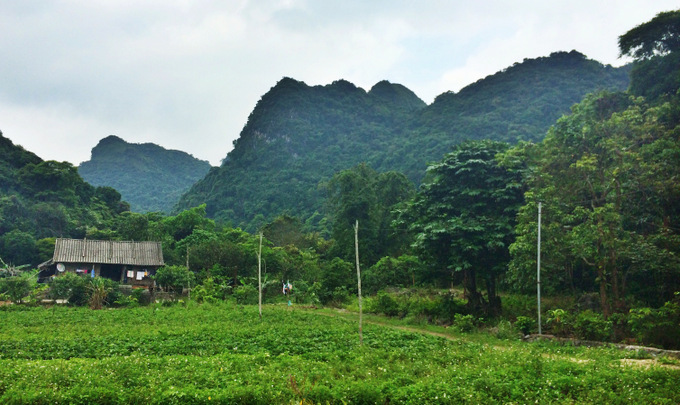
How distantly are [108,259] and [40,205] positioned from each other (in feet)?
76.3

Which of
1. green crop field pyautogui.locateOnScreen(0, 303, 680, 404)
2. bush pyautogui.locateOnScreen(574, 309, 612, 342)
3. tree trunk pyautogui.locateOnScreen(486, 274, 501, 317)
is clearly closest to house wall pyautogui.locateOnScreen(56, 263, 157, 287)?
green crop field pyautogui.locateOnScreen(0, 303, 680, 404)

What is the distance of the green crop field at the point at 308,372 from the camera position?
321 inches

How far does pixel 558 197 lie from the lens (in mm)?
18953

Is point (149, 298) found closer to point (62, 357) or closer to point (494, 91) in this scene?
point (62, 357)

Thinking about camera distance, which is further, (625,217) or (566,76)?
(566,76)

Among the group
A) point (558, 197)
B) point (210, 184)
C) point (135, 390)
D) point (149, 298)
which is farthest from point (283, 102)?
point (135, 390)

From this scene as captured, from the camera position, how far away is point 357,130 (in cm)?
11106

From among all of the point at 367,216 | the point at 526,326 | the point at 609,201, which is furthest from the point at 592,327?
the point at 367,216

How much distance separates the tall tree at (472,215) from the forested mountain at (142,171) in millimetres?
101051

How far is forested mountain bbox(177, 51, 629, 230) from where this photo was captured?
75.8m

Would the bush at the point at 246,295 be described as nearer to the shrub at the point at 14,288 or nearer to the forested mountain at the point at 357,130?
the shrub at the point at 14,288

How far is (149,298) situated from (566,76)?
88711 millimetres

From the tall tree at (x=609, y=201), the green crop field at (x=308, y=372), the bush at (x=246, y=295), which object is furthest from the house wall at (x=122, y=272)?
the tall tree at (x=609, y=201)

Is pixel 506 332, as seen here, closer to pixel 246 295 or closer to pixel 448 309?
pixel 448 309
